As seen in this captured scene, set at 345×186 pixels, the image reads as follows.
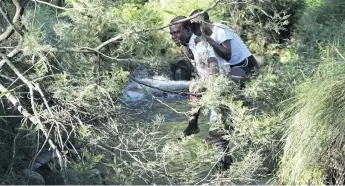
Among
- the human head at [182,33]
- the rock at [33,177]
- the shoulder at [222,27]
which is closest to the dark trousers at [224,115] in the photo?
the shoulder at [222,27]

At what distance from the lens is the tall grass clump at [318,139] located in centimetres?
473

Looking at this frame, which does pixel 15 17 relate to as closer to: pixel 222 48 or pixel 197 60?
pixel 197 60

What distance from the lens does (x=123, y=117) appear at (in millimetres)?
4781

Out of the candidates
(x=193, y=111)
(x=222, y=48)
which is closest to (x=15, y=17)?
(x=193, y=111)

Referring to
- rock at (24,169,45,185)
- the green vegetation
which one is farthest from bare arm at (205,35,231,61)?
rock at (24,169,45,185)

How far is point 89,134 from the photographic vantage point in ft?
14.1

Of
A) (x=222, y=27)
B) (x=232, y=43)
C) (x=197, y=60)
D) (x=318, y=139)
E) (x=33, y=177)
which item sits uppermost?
(x=222, y=27)

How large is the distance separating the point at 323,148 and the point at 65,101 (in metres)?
1.90

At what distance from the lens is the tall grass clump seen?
4734mm

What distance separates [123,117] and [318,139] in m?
1.44

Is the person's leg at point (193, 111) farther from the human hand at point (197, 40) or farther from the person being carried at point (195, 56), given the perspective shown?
the human hand at point (197, 40)

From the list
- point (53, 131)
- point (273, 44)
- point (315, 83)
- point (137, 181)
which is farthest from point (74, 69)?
point (273, 44)

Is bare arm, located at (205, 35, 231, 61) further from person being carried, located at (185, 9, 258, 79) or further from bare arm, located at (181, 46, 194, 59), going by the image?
bare arm, located at (181, 46, 194, 59)

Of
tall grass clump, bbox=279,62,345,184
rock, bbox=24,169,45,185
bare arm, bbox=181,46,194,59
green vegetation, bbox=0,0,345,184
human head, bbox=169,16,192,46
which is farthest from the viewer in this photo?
human head, bbox=169,16,192,46
